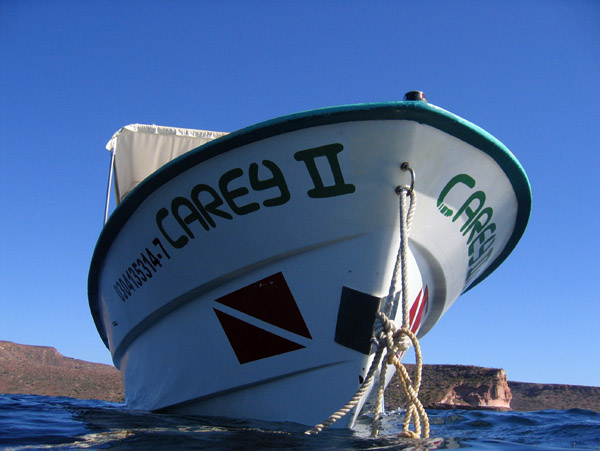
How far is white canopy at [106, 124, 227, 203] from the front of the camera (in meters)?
5.44

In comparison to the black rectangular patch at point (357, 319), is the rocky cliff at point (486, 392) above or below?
below

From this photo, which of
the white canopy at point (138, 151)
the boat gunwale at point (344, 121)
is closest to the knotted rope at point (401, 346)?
the boat gunwale at point (344, 121)

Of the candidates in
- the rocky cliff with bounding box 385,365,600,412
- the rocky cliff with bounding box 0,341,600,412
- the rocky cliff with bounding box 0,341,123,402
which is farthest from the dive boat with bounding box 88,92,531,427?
the rocky cliff with bounding box 385,365,600,412

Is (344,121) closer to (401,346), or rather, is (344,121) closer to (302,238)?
(302,238)

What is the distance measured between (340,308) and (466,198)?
115 cm

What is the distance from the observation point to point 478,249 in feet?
11.6

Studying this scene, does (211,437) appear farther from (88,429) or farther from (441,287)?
(441,287)

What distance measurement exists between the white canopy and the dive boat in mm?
2374

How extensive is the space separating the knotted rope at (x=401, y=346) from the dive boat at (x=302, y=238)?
0.10 feet

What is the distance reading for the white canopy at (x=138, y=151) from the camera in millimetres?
5441

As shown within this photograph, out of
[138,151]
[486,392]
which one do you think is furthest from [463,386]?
[138,151]

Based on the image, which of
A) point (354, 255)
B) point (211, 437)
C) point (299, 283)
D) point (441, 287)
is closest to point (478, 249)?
point (441, 287)

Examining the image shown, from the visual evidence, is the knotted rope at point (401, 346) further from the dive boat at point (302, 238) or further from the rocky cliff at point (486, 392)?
the rocky cliff at point (486, 392)

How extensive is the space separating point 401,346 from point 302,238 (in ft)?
2.88
